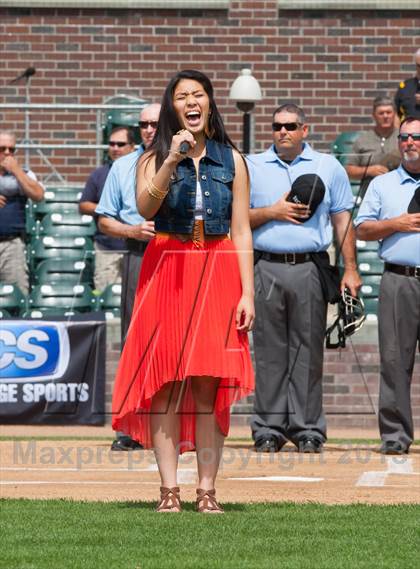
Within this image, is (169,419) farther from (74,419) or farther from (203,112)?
(74,419)

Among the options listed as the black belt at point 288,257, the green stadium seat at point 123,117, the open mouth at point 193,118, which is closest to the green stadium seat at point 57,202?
the green stadium seat at point 123,117

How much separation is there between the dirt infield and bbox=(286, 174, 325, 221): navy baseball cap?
5.74ft

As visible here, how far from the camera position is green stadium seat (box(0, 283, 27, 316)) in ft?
47.7

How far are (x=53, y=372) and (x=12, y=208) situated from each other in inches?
71.0

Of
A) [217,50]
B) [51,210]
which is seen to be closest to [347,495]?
[51,210]

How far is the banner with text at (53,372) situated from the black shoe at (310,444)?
3641mm

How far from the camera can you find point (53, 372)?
14.0m

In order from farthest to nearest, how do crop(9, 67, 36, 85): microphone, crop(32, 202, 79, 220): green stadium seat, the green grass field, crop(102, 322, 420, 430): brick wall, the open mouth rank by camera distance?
crop(9, 67, 36, 85): microphone, crop(32, 202, 79, 220): green stadium seat, crop(102, 322, 420, 430): brick wall, the open mouth, the green grass field

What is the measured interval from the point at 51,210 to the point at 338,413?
12.6 ft

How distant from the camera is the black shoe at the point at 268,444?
10.6 m

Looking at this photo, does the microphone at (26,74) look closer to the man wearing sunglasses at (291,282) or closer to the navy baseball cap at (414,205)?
the man wearing sunglasses at (291,282)

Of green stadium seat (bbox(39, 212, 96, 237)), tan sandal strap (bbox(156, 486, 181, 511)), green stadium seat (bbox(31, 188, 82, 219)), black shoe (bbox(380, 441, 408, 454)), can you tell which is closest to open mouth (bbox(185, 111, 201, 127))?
tan sandal strap (bbox(156, 486, 181, 511))

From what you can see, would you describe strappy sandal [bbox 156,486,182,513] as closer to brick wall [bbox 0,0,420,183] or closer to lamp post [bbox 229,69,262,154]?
lamp post [bbox 229,69,262,154]

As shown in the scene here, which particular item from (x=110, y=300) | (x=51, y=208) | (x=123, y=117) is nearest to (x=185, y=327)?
(x=110, y=300)
